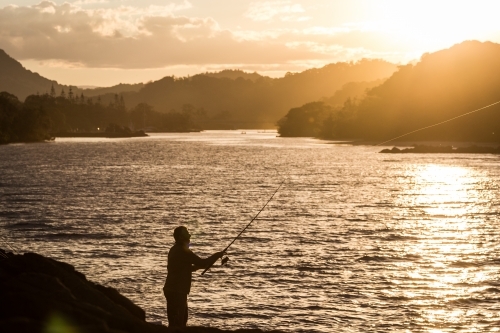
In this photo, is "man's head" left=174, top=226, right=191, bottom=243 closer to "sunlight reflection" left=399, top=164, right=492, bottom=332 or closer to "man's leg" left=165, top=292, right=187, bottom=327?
"man's leg" left=165, top=292, right=187, bottom=327

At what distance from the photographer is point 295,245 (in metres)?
30.5

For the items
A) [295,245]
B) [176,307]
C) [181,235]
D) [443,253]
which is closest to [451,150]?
[443,253]

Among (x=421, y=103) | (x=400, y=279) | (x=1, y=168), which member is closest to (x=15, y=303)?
(x=400, y=279)

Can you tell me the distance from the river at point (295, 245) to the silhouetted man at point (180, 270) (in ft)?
17.5

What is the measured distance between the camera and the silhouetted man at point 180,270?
41.5 feet

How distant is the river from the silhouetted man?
5.32 m

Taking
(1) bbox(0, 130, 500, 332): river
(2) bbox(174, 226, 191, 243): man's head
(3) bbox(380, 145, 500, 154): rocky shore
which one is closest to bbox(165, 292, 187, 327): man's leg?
(2) bbox(174, 226, 191, 243): man's head

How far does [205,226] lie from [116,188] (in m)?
29.9

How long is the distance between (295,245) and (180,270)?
1812cm

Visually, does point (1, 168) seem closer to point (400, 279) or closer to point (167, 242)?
point (167, 242)

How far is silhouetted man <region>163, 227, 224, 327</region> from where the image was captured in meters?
12.7

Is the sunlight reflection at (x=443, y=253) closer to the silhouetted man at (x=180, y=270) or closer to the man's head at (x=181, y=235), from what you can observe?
the silhouetted man at (x=180, y=270)

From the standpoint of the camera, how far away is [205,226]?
124 feet

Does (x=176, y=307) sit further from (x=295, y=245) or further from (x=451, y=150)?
(x=451, y=150)
